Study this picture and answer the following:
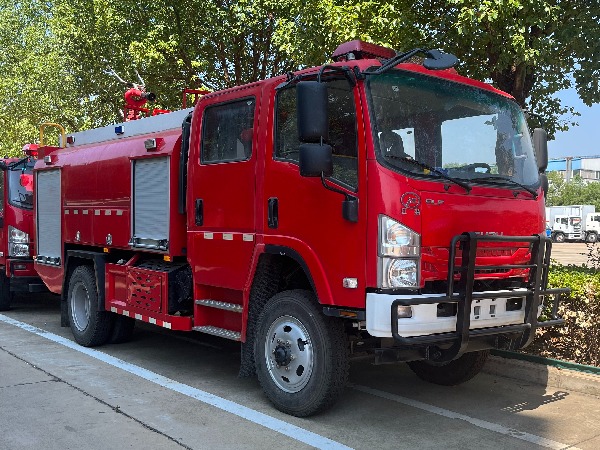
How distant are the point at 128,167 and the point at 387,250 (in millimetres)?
3816

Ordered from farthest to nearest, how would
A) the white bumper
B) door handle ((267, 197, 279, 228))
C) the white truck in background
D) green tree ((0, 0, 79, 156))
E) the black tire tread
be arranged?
1. the white truck in background
2. green tree ((0, 0, 79, 156))
3. the black tire tread
4. door handle ((267, 197, 279, 228))
5. the white bumper

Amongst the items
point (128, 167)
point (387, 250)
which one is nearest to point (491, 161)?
point (387, 250)

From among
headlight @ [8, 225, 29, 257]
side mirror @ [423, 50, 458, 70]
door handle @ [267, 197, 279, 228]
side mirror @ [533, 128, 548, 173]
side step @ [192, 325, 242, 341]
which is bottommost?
side step @ [192, 325, 242, 341]

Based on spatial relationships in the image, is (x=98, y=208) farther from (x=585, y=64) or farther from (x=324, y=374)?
(x=585, y=64)

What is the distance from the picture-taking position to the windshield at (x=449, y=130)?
15.3 ft

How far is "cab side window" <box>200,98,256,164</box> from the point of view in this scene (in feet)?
18.5

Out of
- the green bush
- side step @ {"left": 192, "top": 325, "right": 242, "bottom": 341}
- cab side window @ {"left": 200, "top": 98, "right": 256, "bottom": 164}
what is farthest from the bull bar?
cab side window @ {"left": 200, "top": 98, "right": 256, "bottom": 164}

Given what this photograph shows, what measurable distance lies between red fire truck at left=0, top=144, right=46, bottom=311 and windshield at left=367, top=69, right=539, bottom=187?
735 centimetres

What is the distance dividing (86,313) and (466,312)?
5.05 m

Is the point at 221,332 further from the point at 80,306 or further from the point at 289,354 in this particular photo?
the point at 80,306

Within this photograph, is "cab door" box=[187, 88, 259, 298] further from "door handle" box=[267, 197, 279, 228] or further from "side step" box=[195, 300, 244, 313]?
"door handle" box=[267, 197, 279, 228]

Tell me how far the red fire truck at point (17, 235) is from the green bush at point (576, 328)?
296 inches

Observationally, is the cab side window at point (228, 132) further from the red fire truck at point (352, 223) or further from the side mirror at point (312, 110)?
the side mirror at point (312, 110)

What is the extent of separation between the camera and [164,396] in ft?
18.6
